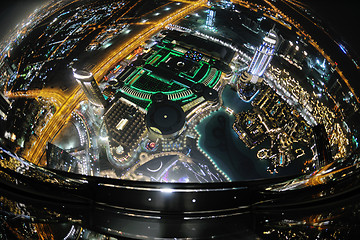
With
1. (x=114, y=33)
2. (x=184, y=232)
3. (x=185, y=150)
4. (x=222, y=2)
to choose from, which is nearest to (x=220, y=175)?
(x=185, y=150)

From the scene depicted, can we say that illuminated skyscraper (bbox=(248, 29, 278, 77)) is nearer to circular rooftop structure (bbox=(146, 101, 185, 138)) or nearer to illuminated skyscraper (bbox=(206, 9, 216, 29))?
illuminated skyscraper (bbox=(206, 9, 216, 29))

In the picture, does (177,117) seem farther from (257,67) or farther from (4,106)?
(4,106)

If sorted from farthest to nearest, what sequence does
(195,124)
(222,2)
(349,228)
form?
1. (222,2)
2. (195,124)
3. (349,228)

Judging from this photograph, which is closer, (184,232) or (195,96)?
(184,232)

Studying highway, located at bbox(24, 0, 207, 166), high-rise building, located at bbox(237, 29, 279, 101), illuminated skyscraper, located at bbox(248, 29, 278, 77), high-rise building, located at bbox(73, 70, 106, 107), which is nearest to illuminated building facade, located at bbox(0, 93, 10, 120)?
highway, located at bbox(24, 0, 207, 166)

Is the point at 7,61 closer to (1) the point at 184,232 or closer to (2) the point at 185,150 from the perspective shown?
(2) the point at 185,150

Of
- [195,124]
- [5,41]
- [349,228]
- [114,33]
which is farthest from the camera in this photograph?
[114,33]

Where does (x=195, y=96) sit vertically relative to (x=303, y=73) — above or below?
below
